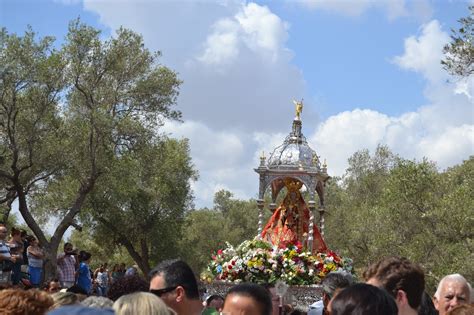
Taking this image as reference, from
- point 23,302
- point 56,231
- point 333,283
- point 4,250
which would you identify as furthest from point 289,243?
point 56,231

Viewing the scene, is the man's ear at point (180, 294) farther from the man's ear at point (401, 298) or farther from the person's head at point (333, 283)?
the person's head at point (333, 283)

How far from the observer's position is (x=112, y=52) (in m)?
32.2

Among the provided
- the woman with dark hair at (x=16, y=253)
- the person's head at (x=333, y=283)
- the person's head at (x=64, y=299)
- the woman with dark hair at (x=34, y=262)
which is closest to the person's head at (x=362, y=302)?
the person's head at (x=64, y=299)

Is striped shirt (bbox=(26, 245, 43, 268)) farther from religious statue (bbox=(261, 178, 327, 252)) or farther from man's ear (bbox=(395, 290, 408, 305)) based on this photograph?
man's ear (bbox=(395, 290, 408, 305))

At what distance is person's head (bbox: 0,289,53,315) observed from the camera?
5023 mm

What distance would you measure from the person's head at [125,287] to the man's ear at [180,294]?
639mm

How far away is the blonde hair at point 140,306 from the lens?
427cm

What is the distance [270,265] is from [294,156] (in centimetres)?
548

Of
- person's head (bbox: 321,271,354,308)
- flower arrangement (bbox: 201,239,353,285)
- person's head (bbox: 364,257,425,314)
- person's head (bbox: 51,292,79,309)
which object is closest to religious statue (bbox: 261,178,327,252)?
flower arrangement (bbox: 201,239,353,285)

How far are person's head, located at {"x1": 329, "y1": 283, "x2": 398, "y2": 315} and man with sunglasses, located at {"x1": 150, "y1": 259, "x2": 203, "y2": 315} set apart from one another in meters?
1.70

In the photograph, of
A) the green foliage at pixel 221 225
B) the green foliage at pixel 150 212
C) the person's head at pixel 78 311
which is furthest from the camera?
the green foliage at pixel 221 225

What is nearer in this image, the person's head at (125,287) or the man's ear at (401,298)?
the man's ear at (401,298)

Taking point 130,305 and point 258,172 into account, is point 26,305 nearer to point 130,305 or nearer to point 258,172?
point 130,305

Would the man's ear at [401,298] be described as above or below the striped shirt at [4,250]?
below
